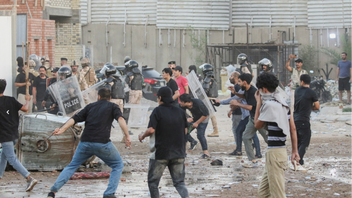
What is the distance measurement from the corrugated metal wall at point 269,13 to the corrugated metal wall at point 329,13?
51 cm

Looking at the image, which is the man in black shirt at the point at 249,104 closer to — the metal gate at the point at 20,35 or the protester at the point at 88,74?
the protester at the point at 88,74

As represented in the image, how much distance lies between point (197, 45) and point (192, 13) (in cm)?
183

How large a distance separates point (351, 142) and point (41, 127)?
7.00 m

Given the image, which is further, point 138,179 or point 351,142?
point 351,142

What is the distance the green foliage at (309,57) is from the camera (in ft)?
81.5

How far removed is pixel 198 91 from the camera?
10812 millimetres

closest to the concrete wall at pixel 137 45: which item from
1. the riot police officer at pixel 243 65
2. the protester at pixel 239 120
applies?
the riot police officer at pixel 243 65

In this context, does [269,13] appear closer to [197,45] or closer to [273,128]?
[197,45]

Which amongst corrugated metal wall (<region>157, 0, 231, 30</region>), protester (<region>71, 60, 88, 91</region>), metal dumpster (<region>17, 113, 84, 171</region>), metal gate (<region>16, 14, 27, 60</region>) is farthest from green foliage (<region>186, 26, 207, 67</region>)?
metal dumpster (<region>17, 113, 84, 171</region>)

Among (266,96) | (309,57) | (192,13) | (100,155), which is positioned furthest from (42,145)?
(192,13)

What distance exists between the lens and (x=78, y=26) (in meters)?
26.4

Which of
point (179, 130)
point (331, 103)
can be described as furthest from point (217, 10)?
point (179, 130)

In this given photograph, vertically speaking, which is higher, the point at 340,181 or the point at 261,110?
the point at 261,110

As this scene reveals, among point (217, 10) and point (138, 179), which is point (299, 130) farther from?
point (217, 10)
